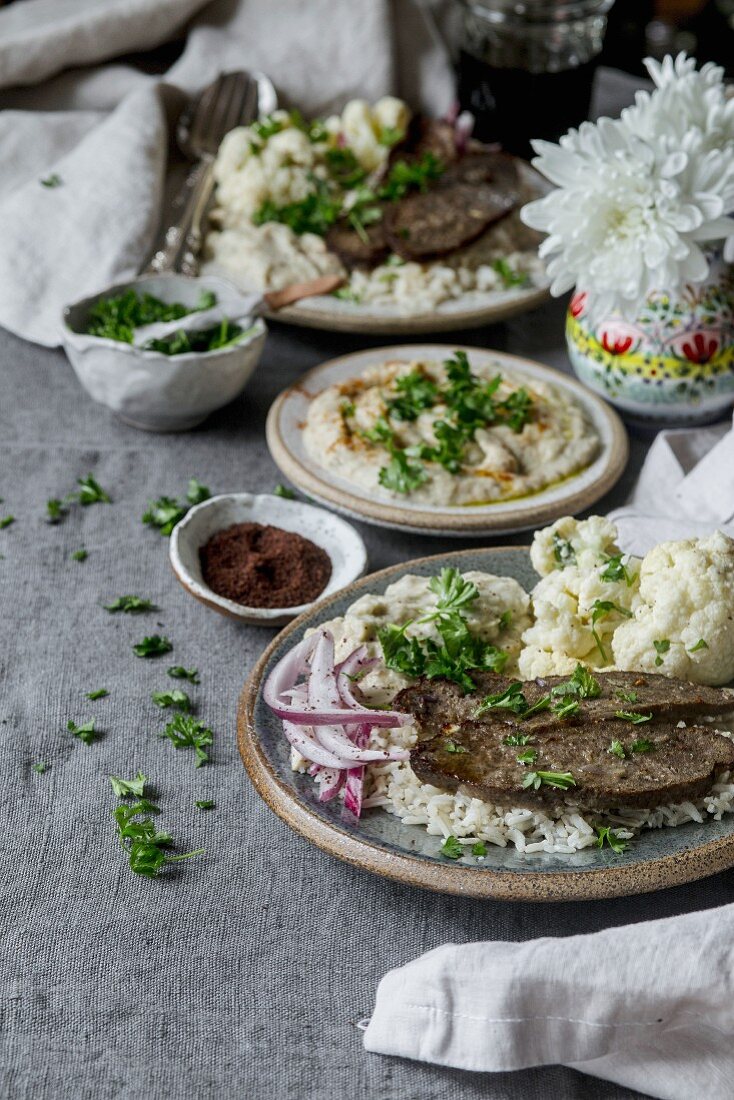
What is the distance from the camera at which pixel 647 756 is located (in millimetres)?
1779

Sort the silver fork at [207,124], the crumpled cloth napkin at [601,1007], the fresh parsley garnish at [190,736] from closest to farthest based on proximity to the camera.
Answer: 1. the crumpled cloth napkin at [601,1007]
2. the fresh parsley garnish at [190,736]
3. the silver fork at [207,124]

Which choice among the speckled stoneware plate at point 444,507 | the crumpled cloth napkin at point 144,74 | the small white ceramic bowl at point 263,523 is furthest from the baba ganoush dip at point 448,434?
the crumpled cloth napkin at point 144,74

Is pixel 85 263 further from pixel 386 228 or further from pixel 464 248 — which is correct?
pixel 464 248

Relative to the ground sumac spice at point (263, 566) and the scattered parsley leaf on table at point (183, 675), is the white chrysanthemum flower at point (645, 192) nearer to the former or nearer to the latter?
the ground sumac spice at point (263, 566)

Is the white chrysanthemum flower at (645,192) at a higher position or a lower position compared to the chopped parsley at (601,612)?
higher

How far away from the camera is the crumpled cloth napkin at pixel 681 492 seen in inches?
94.7

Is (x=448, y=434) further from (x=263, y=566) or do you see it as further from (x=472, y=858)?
(x=472, y=858)

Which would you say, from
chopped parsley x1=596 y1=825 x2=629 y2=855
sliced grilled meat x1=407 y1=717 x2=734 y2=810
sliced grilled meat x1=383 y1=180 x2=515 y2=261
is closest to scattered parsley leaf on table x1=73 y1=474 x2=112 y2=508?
sliced grilled meat x1=383 y1=180 x2=515 y2=261

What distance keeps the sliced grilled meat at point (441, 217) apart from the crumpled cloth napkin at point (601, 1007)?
2.13 m

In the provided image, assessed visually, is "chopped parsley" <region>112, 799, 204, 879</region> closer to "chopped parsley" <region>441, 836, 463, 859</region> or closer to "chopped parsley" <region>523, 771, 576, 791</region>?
"chopped parsley" <region>441, 836, 463, 859</region>

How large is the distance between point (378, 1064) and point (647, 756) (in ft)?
1.87

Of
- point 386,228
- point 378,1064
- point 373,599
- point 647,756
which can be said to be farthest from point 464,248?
point 378,1064

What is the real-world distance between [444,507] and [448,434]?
20cm

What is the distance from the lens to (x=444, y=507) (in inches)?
100
